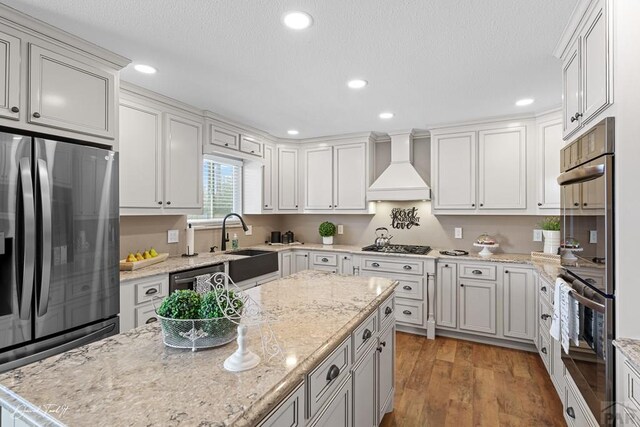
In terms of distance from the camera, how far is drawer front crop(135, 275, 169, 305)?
243 centimetres

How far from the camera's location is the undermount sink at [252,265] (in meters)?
3.28

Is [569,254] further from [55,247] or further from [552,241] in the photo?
[55,247]

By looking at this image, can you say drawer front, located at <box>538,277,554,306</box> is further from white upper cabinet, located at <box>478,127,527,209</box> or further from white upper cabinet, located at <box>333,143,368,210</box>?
white upper cabinet, located at <box>333,143,368,210</box>

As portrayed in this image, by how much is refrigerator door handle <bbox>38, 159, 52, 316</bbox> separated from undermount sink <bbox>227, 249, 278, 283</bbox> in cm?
154

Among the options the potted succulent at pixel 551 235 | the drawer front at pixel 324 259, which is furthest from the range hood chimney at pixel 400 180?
the potted succulent at pixel 551 235

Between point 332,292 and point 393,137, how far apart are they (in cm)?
293

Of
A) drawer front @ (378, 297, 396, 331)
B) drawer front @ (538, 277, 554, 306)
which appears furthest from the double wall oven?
drawer front @ (378, 297, 396, 331)

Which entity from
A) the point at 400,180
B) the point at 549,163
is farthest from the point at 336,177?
the point at 549,163

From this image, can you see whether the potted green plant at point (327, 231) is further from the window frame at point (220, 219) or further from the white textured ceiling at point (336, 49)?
the white textured ceiling at point (336, 49)

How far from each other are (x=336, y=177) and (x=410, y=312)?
1.98m

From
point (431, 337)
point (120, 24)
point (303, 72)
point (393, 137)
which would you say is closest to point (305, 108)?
point (303, 72)

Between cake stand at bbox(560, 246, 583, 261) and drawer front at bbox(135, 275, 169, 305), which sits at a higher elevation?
cake stand at bbox(560, 246, 583, 261)

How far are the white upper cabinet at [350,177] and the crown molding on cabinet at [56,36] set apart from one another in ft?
9.11

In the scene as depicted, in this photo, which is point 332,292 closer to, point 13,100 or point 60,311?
point 60,311
